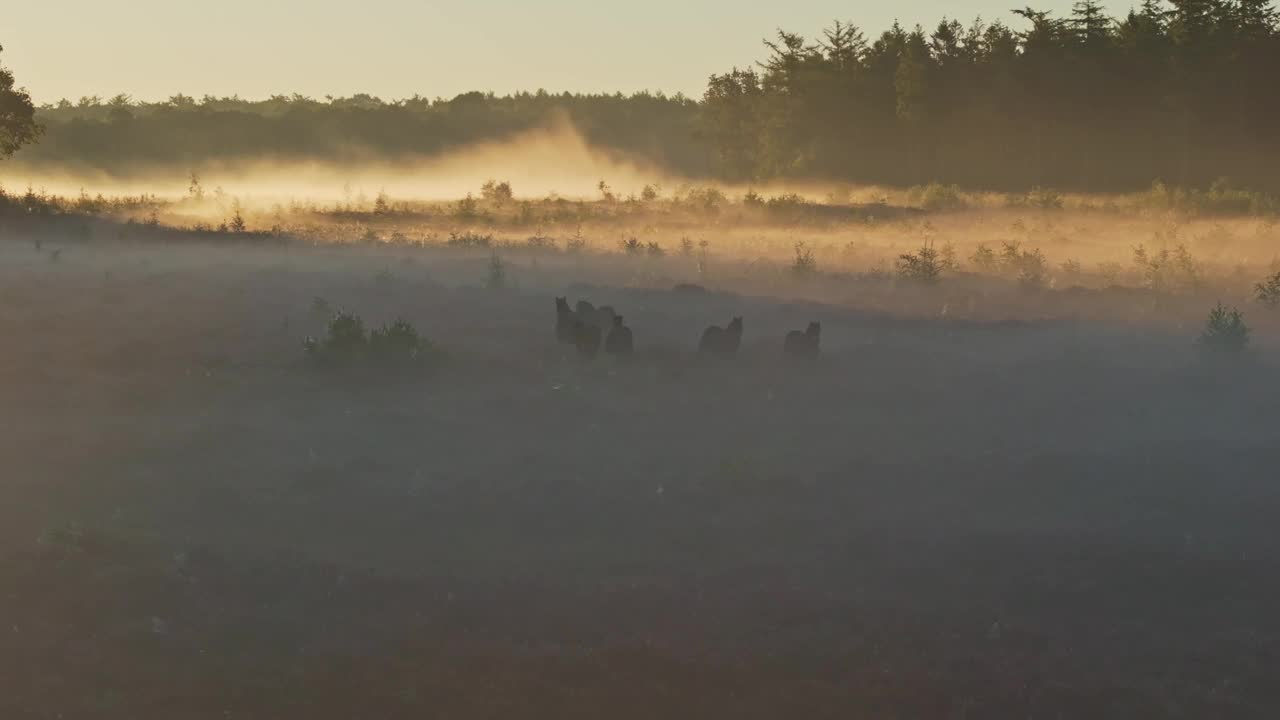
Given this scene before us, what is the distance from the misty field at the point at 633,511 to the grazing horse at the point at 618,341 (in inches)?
23.2

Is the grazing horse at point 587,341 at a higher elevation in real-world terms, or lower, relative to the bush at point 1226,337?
lower

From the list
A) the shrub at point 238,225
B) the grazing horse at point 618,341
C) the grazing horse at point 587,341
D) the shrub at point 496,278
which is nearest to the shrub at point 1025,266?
the shrub at point 496,278

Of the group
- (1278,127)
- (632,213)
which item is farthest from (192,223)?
(1278,127)

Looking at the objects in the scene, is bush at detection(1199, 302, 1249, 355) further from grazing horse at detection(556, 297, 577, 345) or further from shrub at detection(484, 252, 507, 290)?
shrub at detection(484, 252, 507, 290)

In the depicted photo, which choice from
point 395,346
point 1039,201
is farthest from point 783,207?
point 395,346

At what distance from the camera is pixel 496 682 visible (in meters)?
8.70

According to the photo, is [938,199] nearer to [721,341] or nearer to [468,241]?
[468,241]

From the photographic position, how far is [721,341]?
19.9 metres

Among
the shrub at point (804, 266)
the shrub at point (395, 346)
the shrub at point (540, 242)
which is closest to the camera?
the shrub at point (395, 346)

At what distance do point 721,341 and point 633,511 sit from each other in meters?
7.69

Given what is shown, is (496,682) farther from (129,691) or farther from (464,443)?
(464,443)

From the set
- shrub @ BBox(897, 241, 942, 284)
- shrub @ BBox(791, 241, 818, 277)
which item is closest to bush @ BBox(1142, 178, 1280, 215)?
shrub @ BBox(897, 241, 942, 284)

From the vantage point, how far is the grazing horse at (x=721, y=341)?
19.9m

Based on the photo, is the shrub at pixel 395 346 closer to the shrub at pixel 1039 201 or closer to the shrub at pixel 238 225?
the shrub at pixel 238 225
